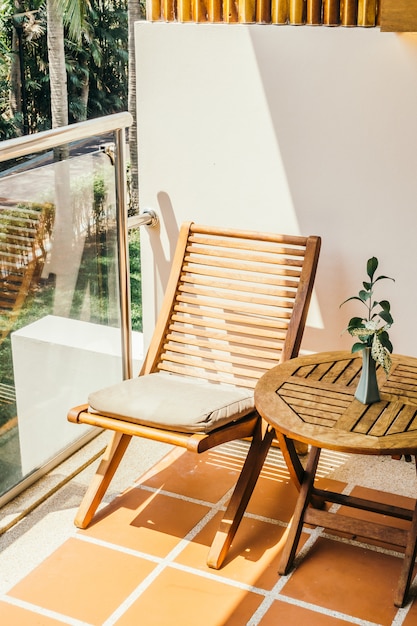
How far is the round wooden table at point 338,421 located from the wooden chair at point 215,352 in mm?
198

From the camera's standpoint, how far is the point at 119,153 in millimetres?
3867

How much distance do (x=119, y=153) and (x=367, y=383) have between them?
1.68 meters

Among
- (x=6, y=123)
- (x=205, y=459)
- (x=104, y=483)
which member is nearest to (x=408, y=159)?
(x=205, y=459)

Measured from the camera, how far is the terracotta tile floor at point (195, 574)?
274 centimetres

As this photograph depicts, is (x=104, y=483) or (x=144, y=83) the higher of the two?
(x=144, y=83)

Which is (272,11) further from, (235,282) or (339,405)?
(339,405)

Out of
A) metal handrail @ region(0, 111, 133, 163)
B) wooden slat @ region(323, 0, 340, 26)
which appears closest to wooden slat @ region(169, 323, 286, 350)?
metal handrail @ region(0, 111, 133, 163)

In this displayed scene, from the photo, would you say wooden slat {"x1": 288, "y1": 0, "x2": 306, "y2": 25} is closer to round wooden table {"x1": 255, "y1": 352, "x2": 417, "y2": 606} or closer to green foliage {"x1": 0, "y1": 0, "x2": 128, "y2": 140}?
round wooden table {"x1": 255, "y1": 352, "x2": 417, "y2": 606}

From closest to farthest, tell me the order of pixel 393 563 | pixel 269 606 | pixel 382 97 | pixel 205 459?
pixel 269 606
pixel 393 563
pixel 382 97
pixel 205 459

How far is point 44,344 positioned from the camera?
3518mm

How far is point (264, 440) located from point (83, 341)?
1.02 m

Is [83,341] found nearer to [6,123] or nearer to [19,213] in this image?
[19,213]

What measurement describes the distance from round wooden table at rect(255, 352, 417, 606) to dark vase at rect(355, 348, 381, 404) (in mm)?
22

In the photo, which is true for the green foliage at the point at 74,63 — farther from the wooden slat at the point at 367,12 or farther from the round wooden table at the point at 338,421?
the round wooden table at the point at 338,421
